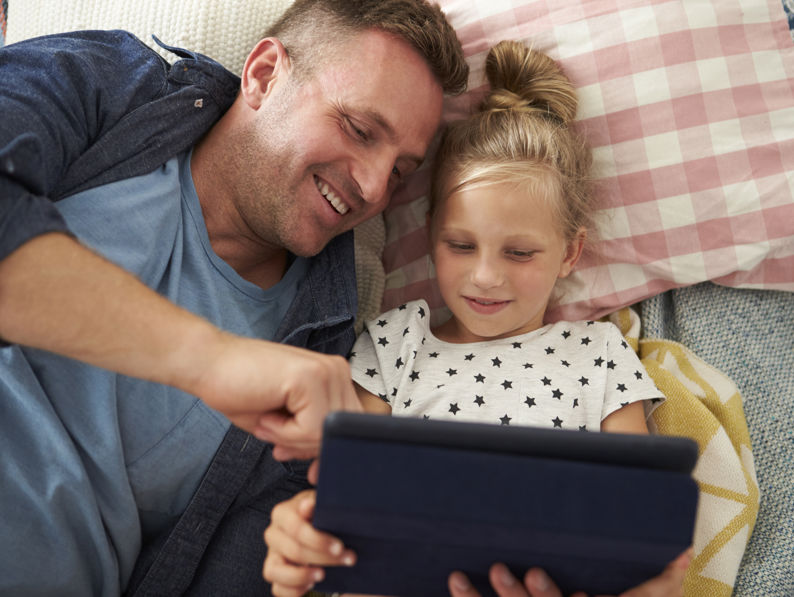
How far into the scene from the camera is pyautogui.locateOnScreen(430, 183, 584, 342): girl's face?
1172 mm

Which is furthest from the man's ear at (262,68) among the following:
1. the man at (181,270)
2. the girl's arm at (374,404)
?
the girl's arm at (374,404)

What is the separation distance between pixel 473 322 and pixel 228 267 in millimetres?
449

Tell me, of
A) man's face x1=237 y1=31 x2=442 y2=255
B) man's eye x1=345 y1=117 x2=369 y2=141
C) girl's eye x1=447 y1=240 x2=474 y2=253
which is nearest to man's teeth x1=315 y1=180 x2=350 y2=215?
man's face x1=237 y1=31 x2=442 y2=255

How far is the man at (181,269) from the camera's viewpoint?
77 centimetres

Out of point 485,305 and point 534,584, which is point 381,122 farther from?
point 534,584

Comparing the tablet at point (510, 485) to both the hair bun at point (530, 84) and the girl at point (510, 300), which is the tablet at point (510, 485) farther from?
the hair bun at point (530, 84)

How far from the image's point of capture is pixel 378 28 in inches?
49.4

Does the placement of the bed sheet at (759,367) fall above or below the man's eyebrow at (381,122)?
below

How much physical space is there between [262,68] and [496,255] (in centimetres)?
58

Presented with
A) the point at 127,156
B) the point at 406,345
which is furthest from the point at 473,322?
the point at 127,156

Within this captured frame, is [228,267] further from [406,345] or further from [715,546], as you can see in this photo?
[715,546]

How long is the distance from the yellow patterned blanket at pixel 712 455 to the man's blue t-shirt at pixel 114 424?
2.50 ft

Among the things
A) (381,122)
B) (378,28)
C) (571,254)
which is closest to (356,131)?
(381,122)

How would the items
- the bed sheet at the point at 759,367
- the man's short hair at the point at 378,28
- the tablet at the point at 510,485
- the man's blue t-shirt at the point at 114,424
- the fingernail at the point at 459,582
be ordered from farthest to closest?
the man's short hair at the point at 378,28 < the bed sheet at the point at 759,367 < the man's blue t-shirt at the point at 114,424 < the fingernail at the point at 459,582 < the tablet at the point at 510,485
